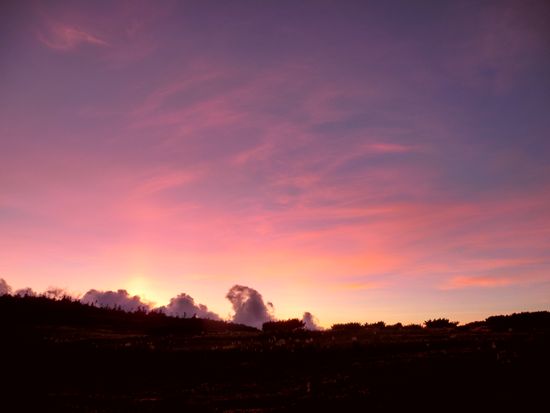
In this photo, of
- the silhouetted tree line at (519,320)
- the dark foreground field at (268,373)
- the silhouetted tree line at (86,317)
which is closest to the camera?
the dark foreground field at (268,373)

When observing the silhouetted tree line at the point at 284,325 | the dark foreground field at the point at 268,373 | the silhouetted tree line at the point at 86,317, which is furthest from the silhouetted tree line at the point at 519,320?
the silhouetted tree line at the point at 86,317

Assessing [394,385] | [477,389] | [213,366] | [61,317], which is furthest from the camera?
[61,317]

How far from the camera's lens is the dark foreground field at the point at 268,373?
55.6 feet

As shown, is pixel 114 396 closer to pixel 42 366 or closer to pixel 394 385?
pixel 42 366

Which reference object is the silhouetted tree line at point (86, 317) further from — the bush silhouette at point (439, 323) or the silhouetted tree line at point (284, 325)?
the bush silhouette at point (439, 323)

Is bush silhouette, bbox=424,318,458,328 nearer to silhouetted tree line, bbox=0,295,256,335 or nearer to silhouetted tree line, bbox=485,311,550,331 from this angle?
silhouetted tree line, bbox=485,311,550,331

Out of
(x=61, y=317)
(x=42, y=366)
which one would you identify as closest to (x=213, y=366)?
(x=42, y=366)

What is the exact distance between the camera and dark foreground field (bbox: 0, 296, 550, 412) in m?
17.0

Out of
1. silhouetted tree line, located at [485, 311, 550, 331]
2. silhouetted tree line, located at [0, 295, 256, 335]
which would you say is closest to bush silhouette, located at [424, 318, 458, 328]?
silhouetted tree line, located at [485, 311, 550, 331]

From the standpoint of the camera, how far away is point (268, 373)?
81.4 ft

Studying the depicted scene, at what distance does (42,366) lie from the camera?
28.4 m

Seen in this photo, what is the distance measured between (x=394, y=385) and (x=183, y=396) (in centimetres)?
937

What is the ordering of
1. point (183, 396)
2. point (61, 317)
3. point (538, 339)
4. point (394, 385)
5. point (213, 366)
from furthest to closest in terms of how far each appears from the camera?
point (61, 317), point (213, 366), point (538, 339), point (183, 396), point (394, 385)

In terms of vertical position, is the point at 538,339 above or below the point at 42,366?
above
